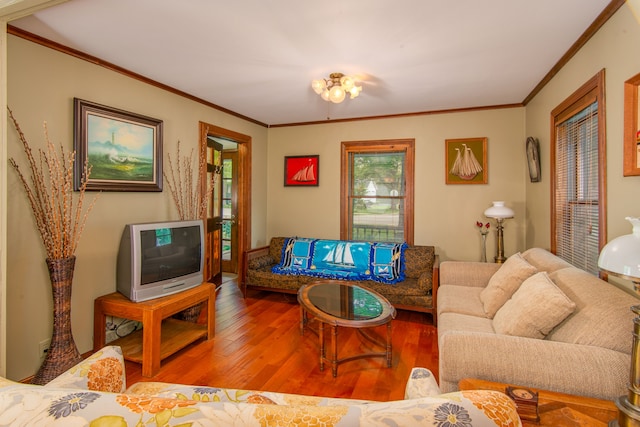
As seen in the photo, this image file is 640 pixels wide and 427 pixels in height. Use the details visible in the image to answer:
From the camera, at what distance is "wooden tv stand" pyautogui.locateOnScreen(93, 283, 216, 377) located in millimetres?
2322

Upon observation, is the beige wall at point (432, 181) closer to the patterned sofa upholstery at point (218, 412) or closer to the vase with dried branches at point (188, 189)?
the vase with dried branches at point (188, 189)

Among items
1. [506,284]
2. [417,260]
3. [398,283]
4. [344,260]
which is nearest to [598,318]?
[506,284]

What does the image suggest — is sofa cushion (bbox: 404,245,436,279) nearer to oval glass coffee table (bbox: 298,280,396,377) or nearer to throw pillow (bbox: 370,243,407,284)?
throw pillow (bbox: 370,243,407,284)

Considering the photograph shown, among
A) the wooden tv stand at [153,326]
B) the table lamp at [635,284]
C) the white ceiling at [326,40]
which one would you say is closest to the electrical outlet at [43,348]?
the wooden tv stand at [153,326]

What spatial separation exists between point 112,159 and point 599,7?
3521 millimetres

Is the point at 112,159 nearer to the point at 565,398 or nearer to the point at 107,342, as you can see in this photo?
the point at 107,342

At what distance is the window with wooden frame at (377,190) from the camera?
14.2ft

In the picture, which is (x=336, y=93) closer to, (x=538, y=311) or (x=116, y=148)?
(x=116, y=148)

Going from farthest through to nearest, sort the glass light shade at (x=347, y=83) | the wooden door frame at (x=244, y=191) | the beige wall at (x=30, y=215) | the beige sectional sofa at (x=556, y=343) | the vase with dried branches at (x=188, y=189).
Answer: the wooden door frame at (x=244, y=191) < the vase with dried branches at (x=188, y=189) < the glass light shade at (x=347, y=83) < the beige wall at (x=30, y=215) < the beige sectional sofa at (x=556, y=343)

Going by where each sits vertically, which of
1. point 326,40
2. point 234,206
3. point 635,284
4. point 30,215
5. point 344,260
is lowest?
point 344,260

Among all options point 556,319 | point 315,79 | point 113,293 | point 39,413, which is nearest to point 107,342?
point 113,293

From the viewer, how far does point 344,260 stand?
4.09m

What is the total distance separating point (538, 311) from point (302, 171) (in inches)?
143

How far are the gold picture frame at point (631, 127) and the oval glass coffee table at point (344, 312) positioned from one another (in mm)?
1632
